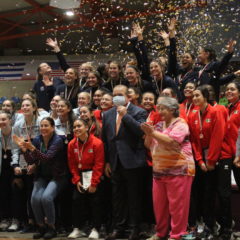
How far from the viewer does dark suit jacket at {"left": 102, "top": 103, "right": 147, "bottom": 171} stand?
4.42 meters

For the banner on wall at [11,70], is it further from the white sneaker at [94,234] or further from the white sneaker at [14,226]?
the white sneaker at [94,234]

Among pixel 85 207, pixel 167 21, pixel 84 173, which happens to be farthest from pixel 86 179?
pixel 167 21

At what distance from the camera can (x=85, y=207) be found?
186 inches

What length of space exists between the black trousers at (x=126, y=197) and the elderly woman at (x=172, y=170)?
357 mm

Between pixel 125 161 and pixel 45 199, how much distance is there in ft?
3.40

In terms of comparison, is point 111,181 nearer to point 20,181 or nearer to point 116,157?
point 116,157

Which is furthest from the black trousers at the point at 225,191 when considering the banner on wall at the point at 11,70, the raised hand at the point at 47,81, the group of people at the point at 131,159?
the banner on wall at the point at 11,70

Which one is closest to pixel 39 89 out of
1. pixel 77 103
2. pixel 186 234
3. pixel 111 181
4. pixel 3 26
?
pixel 77 103

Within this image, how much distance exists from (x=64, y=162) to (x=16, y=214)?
94 centimetres

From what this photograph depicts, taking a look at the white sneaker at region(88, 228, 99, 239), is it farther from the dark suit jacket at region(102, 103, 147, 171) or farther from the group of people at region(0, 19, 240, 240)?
the dark suit jacket at region(102, 103, 147, 171)

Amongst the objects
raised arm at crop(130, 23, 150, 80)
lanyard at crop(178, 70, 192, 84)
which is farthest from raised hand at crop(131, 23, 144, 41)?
lanyard at crop(178, 70, 192, 84)

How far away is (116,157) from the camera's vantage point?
14.8 ft

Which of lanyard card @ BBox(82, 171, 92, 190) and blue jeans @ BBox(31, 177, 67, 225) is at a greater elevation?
lanyard card @ BBox(82, 171, 92, 190)

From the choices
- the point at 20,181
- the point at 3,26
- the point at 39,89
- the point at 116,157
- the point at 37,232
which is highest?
the point at 3,26
